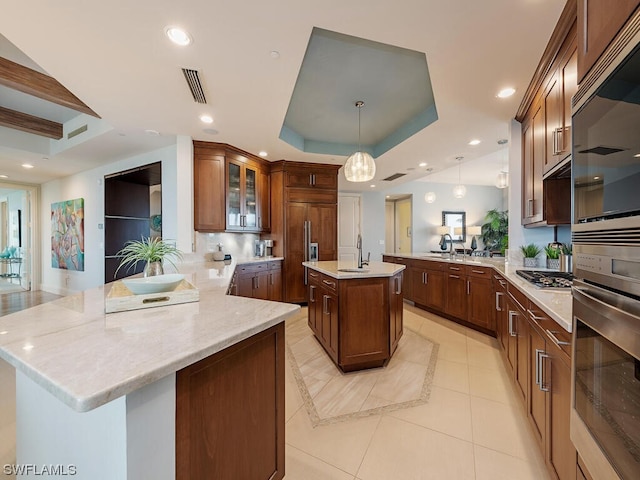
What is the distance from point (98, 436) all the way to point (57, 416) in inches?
13.5

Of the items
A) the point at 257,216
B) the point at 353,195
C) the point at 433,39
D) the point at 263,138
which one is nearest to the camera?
the point at 433,39

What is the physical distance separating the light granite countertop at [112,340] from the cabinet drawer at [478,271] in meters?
2.99

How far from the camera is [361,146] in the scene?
4.86 metres

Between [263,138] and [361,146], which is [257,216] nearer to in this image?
[263,138]

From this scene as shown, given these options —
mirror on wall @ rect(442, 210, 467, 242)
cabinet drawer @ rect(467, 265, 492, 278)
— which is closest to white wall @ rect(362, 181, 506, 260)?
mirror on wall @ rect(442, 210, 467, 242)

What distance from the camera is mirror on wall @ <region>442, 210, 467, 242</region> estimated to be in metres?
7.75

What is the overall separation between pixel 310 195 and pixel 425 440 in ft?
12.9

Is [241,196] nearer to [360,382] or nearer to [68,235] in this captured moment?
[360,382]

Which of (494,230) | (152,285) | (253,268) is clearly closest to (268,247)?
(253,268)

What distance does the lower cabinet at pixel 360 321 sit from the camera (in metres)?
2.47

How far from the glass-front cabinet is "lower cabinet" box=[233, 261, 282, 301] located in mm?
693

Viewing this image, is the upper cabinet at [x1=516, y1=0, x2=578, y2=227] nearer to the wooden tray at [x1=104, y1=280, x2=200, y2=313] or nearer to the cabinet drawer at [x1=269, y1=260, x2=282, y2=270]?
the wooden tray at [x1=104, y1=280, x2=200, y2=313]

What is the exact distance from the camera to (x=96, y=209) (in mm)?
5273

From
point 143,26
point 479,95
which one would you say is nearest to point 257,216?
point 143,26
